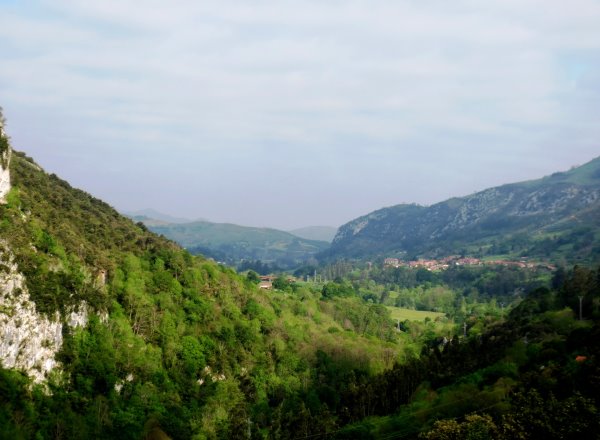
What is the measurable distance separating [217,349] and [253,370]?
20.7ft

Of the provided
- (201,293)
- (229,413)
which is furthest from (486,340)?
(201,293)

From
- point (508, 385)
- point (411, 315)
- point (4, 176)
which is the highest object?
point (4, 176)

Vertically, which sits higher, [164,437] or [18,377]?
[18,377]

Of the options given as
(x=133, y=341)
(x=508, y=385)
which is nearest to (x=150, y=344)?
(x=133, y=341)

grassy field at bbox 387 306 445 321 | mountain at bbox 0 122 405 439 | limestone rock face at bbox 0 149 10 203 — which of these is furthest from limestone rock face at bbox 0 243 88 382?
grassy field at bbox 387 306 445 321

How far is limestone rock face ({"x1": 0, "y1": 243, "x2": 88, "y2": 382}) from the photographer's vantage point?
186 feet

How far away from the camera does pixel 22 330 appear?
192 feet

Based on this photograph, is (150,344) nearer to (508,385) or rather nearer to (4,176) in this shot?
(4,176)

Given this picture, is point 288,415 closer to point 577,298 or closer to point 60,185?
point 577,298

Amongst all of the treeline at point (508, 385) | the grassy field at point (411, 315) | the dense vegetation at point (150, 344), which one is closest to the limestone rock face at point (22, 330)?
the dense vegetation at point (150, 344)

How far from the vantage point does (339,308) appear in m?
152

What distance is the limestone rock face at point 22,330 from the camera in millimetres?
56625

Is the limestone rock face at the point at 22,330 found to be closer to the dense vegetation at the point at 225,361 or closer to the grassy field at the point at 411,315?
the dense vegetation at the point at 225,361

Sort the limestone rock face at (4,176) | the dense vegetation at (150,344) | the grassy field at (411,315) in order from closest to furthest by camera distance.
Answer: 1. the dense vegetation at (150,344)
2. the limestone rock face at (4,176)
3. the grassy field at (411,315)
